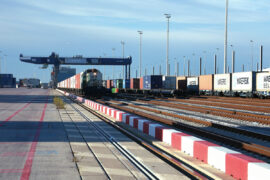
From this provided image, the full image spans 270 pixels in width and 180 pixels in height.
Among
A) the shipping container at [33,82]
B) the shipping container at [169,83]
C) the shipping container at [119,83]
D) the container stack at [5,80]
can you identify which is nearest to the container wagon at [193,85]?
the shipping container at [169,83]

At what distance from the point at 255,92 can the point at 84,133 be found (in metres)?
30.9

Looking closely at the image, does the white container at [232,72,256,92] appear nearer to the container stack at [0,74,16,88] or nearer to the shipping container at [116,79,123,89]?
the shipping container at [116,79,123,89]

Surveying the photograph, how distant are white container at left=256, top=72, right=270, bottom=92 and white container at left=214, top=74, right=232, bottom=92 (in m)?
6.09

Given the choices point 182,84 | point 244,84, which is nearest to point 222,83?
point 244,84

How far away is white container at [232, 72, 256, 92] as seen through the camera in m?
41.5

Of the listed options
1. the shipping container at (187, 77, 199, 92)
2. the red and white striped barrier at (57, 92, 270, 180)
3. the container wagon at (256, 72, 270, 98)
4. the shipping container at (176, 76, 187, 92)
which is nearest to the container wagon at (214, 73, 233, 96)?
the shipping container at (187, 77, 199, 92)

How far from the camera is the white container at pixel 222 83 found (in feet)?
154

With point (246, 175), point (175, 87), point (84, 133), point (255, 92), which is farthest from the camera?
point (175, 87)

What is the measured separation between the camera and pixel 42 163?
8.85 meters

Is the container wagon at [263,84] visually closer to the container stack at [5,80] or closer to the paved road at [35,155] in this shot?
the paved road at [35,155]

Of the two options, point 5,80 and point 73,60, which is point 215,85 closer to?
point 73,60

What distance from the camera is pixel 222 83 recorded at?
159ft

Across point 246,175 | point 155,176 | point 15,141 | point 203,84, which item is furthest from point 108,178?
point 203,84

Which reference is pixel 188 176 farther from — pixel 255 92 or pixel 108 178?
A: pixel 255 92
